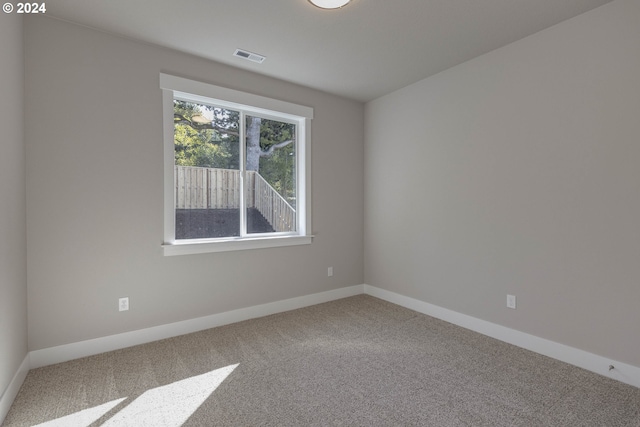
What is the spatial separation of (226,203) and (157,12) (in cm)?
174

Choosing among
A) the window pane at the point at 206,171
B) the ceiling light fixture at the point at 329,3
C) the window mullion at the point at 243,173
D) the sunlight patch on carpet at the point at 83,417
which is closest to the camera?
the sunlight patch on carpet at the point at 83,417

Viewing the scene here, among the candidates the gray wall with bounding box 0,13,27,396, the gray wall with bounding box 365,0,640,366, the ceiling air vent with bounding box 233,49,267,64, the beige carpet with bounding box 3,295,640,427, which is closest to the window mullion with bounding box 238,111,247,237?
the ceiling air vent with bounding box 233,49,267,64

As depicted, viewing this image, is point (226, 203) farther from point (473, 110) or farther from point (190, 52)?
point (473, 110)

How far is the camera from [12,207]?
78.7 inches

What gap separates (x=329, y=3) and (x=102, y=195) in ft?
7.59

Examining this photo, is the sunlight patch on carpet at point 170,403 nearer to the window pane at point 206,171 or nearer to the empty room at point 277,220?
the empty room at point 277,220

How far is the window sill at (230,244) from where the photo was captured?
9.55ft

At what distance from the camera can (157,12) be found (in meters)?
2.32

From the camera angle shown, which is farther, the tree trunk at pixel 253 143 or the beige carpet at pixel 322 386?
the tree trunk at pixel 253 143

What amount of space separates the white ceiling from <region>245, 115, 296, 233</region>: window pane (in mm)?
731

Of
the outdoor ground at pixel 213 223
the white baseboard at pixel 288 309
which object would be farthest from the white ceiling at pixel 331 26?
the white baseboard at pixel 288 309

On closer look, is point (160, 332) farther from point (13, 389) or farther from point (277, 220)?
point (277, 220)

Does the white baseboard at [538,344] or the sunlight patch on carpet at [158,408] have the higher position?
the white baseboard at [538,344]

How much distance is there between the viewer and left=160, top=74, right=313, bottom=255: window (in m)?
2.99
